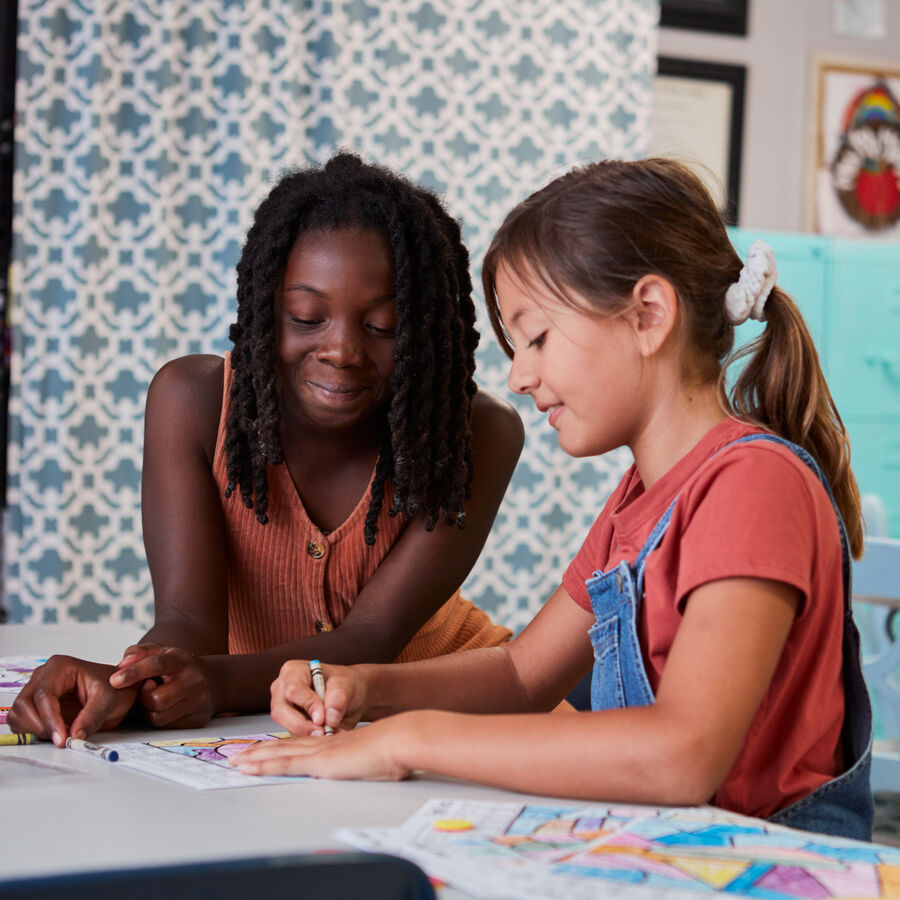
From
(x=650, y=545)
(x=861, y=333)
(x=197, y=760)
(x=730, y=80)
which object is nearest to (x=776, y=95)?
(x=730, y=80)

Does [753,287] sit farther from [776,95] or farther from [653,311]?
[776,95]

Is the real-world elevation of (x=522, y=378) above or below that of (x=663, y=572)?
above

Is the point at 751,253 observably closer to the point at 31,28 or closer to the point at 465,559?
the point at 465,559

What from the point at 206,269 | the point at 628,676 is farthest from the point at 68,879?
the point at 206,269

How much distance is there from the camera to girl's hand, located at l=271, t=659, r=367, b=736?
0.99 meters

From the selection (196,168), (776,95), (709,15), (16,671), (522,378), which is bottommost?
(16,671)

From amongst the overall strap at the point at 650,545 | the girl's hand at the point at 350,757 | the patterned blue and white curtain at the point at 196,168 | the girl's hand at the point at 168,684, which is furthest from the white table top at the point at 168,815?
the patterned blue and white curtain at the point at 196,168

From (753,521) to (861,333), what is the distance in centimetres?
283

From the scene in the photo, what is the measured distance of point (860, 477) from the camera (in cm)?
348

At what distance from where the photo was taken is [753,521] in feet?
2.75

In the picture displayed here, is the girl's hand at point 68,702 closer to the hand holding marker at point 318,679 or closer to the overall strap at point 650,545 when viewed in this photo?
the hand holding marker at point 318,679

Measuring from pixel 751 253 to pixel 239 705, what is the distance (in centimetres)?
64

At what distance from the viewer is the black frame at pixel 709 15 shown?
12.0 ft

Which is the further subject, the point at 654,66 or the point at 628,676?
the point at 654,66
